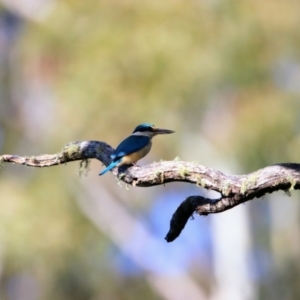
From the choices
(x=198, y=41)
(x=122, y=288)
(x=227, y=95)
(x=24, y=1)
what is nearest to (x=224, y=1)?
(x=198, y=41)

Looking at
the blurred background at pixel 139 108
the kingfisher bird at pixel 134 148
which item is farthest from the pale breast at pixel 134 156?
the blurred background at pixel 139 108

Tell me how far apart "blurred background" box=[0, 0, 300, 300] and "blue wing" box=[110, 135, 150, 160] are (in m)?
5.11

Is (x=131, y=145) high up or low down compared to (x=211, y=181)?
up

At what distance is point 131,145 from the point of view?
196 inches

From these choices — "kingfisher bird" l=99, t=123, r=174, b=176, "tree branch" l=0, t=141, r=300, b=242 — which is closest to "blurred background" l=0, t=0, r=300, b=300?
"kingfisher bird" l=99, t=123, r=174, b=176

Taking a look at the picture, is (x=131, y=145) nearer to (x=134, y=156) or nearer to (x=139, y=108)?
(x=134, y=156)

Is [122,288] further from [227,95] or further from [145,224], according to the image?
[227,95]

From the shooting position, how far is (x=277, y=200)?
48.5ft

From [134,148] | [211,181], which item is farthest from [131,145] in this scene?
[211,181]

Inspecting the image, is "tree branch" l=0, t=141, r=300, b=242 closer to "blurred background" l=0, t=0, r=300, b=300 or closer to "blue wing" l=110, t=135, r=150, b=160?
"blue wing" l=110, t=135, r=150, b=160

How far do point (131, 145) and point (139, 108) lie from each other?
21.8 feet

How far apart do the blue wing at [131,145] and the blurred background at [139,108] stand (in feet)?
16.8

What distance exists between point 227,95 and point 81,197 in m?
3.59

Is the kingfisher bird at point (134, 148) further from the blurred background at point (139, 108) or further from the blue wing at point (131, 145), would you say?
the blurred background at point (139, 108)
